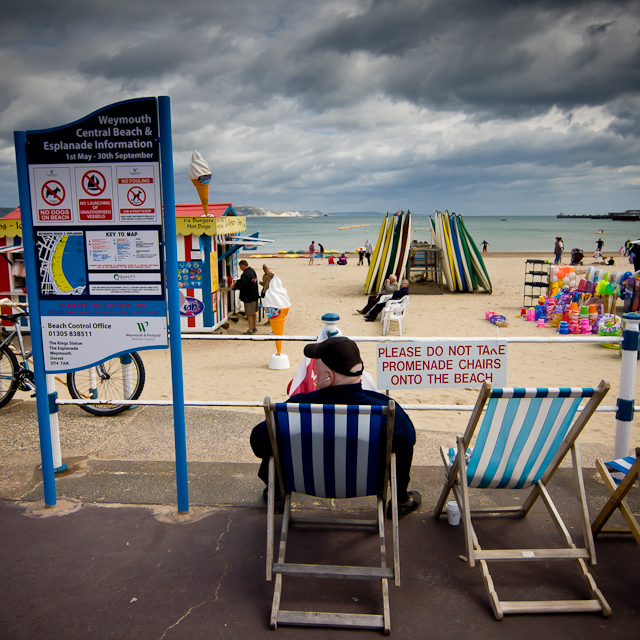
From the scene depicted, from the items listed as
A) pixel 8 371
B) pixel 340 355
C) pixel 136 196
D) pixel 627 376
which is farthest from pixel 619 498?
pixel 8 371

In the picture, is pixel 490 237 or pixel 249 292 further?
pixel 490 237

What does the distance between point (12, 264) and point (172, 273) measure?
936 centimetres

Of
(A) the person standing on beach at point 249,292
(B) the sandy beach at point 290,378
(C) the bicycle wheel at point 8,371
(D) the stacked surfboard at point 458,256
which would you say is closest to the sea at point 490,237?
(D) the stacked surfboard at point 458,256

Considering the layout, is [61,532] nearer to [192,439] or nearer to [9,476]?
[9,476]

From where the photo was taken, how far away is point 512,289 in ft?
60.4

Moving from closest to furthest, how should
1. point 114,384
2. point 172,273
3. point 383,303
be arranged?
point 172,273
point 114,384
point 383,303

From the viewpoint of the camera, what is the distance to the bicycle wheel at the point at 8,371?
16.2 feet

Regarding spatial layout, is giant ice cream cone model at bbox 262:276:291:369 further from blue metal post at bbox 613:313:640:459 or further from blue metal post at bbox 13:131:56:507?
blue metal post at bbox 613:313:640:459

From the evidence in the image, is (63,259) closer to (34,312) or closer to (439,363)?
(34,312)

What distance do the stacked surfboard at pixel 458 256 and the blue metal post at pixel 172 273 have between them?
15.1 metres

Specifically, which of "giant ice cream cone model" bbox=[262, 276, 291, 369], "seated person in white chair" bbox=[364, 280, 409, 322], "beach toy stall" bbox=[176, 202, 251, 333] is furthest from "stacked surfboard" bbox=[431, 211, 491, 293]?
"giant ice cream cone model" bbox=[262, 276, 291, 369]

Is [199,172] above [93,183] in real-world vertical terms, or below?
above

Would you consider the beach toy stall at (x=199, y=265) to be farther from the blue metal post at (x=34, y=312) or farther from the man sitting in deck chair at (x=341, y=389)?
the man sitting in deck chair at (x=341, y=389)

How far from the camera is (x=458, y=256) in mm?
17531
